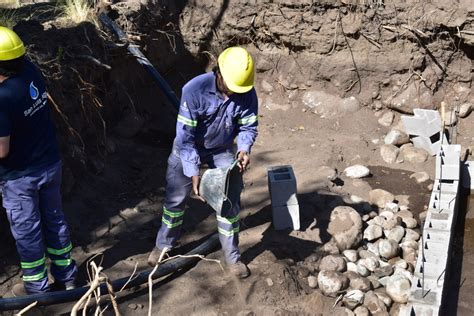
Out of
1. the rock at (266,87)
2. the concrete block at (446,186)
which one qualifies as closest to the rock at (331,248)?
the concrete block at (446,186)

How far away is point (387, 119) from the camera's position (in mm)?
8172

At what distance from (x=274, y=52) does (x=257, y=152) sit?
1671 mm

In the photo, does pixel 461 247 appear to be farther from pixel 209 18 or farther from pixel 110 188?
pixel 209 18

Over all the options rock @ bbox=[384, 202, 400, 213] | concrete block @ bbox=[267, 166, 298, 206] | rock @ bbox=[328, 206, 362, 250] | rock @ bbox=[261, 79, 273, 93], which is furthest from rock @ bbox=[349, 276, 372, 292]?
rock @ bbox=[261, 79, 273, 93]

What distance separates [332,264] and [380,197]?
137 centimetres

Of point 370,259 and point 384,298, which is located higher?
point 370,259

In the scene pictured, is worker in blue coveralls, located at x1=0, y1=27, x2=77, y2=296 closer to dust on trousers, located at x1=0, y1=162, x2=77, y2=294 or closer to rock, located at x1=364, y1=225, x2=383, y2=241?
dust on trousers, located at x1=0, y1=162, x2=77, y2=294

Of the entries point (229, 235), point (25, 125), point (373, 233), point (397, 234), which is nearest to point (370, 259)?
point (373, 233)

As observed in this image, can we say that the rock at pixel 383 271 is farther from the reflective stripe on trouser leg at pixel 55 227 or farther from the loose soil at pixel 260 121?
the reflective stripe on trouser leg at pixel 55 227

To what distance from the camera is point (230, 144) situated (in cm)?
521

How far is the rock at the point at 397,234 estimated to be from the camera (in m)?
6.07

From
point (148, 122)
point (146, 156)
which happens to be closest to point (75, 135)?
point (146, 156)

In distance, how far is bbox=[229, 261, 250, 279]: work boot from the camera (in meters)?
5.29

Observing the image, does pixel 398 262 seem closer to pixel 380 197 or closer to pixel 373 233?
pixel 373 233
